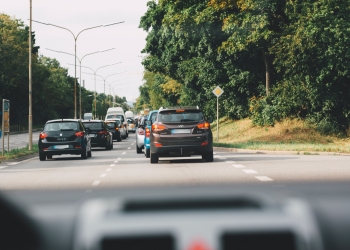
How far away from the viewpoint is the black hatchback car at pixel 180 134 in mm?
19969

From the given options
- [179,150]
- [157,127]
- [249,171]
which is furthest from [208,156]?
[249,171]

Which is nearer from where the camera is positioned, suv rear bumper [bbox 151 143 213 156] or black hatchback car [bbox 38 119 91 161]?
suv rear bumper [bbox 151 143 213 156]

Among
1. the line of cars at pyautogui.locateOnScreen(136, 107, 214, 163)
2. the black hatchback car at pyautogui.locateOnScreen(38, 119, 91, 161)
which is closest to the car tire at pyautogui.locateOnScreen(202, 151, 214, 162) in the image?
the line of cars at pyautogui.locateOnScreen(136, 107, 214, 163)

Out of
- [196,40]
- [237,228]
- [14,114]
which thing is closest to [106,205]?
[237,228]

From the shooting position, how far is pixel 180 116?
20172 millimetres

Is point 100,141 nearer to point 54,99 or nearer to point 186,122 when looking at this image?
point 186,122

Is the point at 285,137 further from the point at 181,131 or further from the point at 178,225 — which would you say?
the point at 178,225

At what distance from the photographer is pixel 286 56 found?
1444 inches

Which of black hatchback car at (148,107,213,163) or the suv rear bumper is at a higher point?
black hatchback car at (148,107,213,163)

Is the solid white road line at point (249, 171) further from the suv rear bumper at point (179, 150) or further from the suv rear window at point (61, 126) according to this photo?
the suv rear window at point (61, 126)

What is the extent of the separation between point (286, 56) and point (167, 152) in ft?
59.1

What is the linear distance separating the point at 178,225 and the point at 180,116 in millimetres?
18783

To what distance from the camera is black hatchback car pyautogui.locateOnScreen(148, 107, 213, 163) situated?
19969mm

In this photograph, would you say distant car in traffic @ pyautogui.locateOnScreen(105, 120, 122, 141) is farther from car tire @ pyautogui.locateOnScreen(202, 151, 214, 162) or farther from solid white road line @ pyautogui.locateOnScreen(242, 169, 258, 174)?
solid white road line @ pyautogui.locateOnScreen(242, 169, 258, 174)
